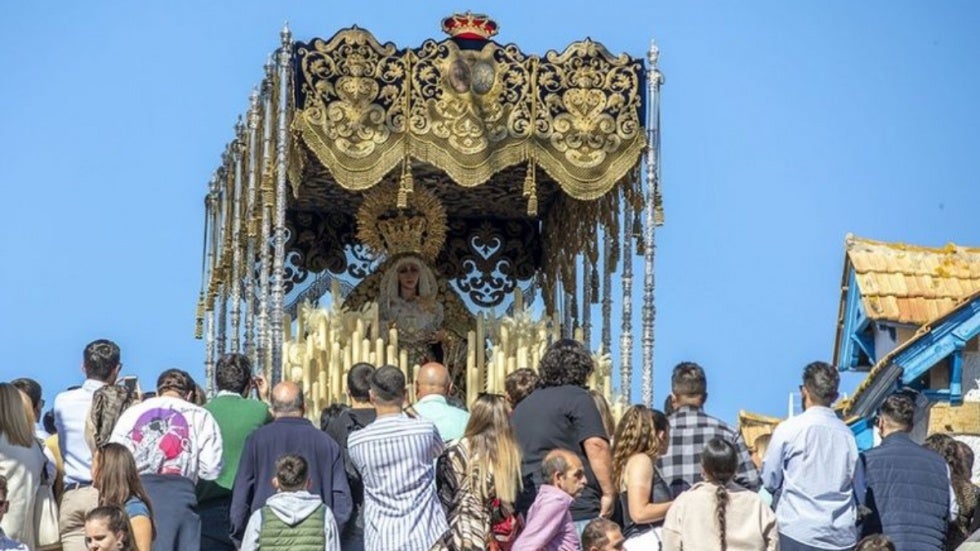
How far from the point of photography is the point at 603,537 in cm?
1389

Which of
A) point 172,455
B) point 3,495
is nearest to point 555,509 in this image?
point 172,455

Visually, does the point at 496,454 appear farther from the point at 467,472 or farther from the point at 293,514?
the point at 293,514

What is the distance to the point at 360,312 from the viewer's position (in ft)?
75.3

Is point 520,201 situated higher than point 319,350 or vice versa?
point 520,201

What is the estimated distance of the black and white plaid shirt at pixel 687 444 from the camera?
15.2 m

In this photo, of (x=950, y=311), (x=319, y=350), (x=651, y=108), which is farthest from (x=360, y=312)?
(x=950, y=311)

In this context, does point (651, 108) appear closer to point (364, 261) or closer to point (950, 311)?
point (950, 311)

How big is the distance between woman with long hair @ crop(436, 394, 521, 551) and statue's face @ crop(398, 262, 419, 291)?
9.50 meters

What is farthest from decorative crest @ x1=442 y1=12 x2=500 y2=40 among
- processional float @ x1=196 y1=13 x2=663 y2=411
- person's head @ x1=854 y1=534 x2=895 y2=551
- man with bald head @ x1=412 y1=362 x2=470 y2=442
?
person's head @ x1=854 y1=534 x2=895 y2=551

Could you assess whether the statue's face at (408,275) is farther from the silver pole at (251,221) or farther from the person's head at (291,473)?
the person's head at (291,473)

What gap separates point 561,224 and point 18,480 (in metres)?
12.0

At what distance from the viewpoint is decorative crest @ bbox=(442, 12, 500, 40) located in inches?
876

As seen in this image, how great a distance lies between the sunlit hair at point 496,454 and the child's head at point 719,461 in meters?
1.19

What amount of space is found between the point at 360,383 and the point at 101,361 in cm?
162
